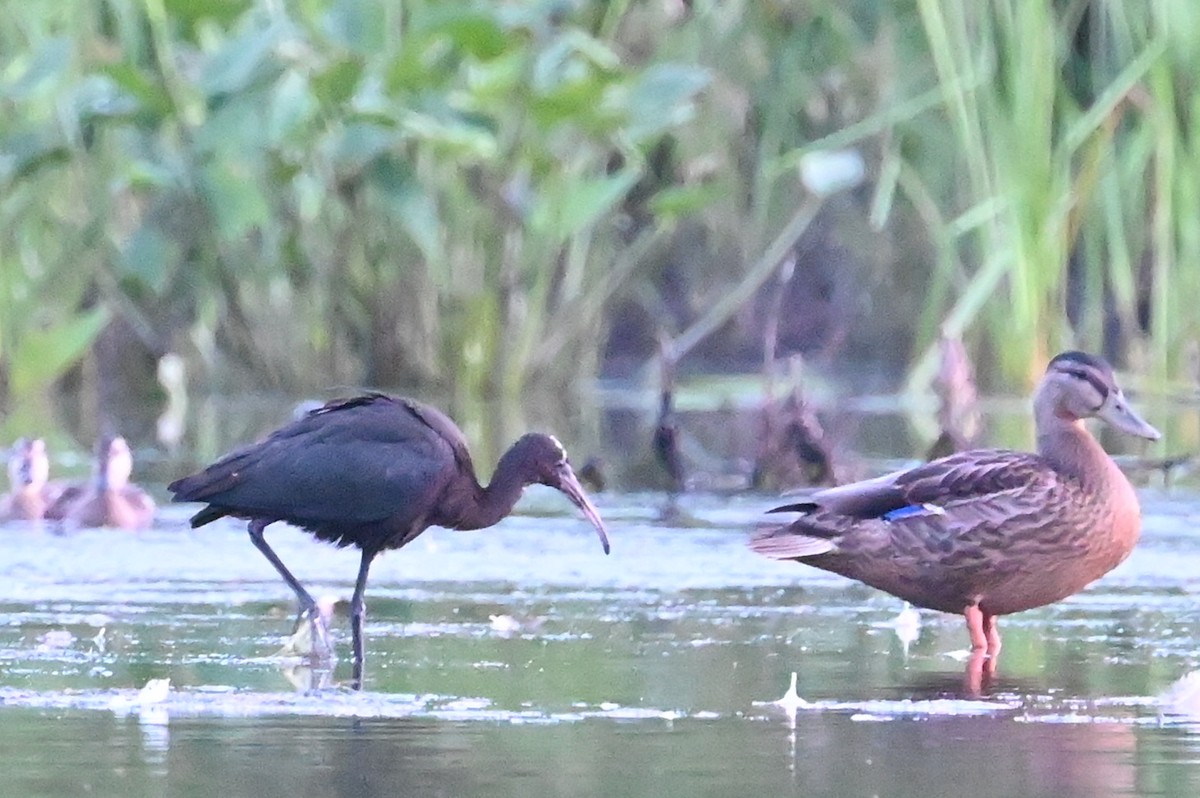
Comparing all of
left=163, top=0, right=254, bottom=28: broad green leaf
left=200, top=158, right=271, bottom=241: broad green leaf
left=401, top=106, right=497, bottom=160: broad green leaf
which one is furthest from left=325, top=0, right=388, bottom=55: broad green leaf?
left=200, top=158, right=271, bottom=241: broad green leaf

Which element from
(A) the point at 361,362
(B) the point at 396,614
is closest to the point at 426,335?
(A) the point at 361,362

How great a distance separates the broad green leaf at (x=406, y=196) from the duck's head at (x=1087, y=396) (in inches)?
273

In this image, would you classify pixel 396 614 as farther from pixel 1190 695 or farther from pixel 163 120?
pixel 163 120

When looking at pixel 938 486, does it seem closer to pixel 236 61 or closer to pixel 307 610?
pixel 307 610

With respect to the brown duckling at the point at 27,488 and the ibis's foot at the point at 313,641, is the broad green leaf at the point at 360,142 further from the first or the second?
the ibis's foot at the point at 313,641

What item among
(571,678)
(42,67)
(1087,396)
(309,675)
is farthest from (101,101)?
(571,678)

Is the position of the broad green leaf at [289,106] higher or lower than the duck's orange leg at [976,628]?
higher

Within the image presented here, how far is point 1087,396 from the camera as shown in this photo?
8.02 m

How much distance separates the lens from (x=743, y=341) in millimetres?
20766

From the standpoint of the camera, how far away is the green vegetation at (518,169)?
47.0 ft

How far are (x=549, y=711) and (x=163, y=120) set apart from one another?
30.4ft

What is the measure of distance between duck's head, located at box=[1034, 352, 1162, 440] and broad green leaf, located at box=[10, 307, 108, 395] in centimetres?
716

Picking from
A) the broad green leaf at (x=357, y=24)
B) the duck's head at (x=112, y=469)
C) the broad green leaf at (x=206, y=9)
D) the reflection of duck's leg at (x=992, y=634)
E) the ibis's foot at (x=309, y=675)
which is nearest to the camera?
the ibis's foot at (x=309, y=675)

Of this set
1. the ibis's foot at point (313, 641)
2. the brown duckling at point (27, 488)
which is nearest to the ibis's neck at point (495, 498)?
the ibis's foot at point (313, 641)
